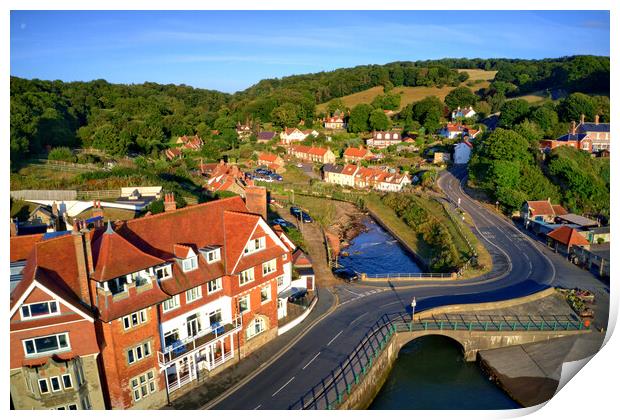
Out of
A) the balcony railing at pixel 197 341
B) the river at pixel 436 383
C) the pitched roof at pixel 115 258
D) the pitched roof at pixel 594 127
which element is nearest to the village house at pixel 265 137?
the pitched roof at pixel 594 127

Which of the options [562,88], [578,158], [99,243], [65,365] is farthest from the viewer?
[562,88]

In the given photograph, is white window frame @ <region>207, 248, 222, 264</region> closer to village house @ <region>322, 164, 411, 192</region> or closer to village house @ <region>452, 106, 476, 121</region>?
village house @ <region>322, 164, 411, 192</region>

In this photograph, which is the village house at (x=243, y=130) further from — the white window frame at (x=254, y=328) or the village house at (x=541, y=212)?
the white window frame at (x=254, y=328)

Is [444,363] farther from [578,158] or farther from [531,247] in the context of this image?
[578,158]

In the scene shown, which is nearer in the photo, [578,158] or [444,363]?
[444,363]

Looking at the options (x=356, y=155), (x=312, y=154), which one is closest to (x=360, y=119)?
(x=312, y=154)

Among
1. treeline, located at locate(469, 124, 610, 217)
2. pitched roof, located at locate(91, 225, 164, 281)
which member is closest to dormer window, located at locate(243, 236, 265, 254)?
pitched roof, located at locate(91, 225, 164, 281)

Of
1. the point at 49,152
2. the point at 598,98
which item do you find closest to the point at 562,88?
the point at 598,98
